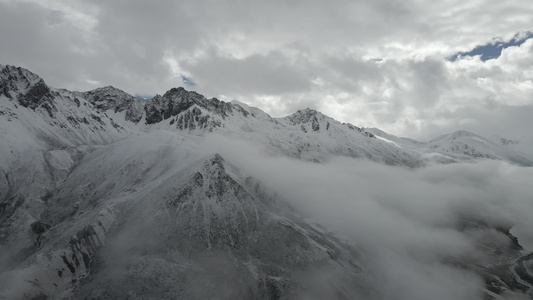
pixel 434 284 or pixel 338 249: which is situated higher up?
pixel 338 249

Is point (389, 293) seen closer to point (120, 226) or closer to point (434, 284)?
point (434, 284)

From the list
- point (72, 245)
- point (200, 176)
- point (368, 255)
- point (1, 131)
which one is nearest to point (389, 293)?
point (368, 255)

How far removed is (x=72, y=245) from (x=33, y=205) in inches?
2183

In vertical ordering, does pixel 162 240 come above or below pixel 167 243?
above

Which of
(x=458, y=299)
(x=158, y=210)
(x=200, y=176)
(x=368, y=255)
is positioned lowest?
(x=458, y=299)

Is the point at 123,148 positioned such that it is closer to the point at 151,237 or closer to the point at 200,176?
the point at 200,176

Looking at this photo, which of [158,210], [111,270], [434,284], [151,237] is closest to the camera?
[111,270]

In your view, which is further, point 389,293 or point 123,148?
point 123,148

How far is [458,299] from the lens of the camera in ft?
522

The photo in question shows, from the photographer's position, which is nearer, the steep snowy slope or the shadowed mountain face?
the steep snowy slope

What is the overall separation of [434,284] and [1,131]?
254379mm

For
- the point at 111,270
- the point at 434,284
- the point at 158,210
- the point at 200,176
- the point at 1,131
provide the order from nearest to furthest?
1. the point at 111,270
2. the point at 158,210
3. the point at 200,176
4. the point at 434,284
5. the point at 1,131

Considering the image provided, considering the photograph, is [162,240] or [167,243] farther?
[162,240]

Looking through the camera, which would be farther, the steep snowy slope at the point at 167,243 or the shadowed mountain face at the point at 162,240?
the shadowed mountain face at the point at 162,240
